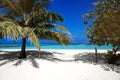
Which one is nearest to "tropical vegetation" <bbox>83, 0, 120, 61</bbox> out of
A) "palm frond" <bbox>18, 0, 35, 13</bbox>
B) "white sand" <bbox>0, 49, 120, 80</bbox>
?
"white sand" <bbox>0, 49, 120, 80</bbox>

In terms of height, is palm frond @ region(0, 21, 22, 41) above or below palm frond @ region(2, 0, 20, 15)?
below

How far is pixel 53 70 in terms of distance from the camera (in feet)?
30.0

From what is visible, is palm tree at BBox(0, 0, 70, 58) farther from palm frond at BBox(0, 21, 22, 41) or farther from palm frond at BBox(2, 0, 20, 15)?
palm frond at BBox(0, 21, 22, 41)

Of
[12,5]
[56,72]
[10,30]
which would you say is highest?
[12,5]

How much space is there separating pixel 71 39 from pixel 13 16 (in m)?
3.76

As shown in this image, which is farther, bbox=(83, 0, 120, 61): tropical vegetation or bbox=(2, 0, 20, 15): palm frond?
bbox=(2, 0, 20, 15): palm frond

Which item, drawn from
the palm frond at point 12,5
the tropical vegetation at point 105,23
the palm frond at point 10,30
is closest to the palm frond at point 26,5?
the palm frond at point 12,5

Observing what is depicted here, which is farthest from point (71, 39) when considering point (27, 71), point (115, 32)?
point (27, 71)

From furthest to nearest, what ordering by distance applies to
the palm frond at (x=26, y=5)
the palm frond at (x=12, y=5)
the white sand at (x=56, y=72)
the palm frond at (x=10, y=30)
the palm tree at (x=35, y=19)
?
the palm frond at (x=26, y=5), the palm frond at (x=12, y=5), the palm tree at (x=35, y=19), the palm frond at (x=10, y=30), the white sand at (x=56, y=72)

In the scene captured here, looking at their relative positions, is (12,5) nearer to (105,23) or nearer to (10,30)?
(10,30)

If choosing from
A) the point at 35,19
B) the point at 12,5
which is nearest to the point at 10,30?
the point at 12,5

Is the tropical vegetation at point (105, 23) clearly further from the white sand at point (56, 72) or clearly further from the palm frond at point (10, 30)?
the palm frond at point (10, 30)

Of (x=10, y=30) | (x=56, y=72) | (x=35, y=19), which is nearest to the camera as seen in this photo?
(x=56, y=72)

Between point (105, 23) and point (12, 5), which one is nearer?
point (105, 23)
